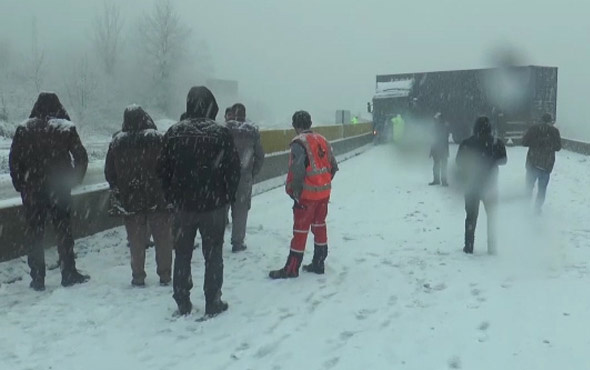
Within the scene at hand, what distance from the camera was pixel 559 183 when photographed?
50.8 feet

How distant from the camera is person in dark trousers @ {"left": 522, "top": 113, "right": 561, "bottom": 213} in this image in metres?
10.4

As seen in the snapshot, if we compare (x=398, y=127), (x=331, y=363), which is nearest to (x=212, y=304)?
(x=331, y=363)

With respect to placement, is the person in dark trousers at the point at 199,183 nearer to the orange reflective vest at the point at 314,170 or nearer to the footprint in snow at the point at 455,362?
the orange reflective vest at the point at 314,170

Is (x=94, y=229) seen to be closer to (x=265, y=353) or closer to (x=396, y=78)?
(x=265, y=353)

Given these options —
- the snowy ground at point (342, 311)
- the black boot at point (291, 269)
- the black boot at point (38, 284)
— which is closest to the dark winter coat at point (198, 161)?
the snowy ground at point (342, 311)

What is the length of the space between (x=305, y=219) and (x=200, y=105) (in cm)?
188

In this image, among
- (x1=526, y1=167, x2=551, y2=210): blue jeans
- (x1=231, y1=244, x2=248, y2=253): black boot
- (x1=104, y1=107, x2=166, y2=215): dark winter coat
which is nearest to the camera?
(x1=104, y1=107, x2=166, y2=215): dark winter coat

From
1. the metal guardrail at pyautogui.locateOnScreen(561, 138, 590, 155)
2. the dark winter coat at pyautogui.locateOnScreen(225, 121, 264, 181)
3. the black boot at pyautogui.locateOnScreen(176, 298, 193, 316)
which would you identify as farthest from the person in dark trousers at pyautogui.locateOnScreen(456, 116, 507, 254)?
the metal guardrail at pyautogui.locateOnScreen(561, 138, 590, 155)

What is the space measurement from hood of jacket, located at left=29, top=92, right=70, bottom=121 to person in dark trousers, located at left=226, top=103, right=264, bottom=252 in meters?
2.19

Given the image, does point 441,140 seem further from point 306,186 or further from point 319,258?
point 306,186

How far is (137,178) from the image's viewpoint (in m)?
6.00

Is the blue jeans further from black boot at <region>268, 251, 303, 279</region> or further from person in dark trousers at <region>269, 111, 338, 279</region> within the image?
black boot at <region>268, 251, 303, 279</region>

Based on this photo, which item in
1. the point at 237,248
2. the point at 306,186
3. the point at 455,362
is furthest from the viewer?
the point at 237,248

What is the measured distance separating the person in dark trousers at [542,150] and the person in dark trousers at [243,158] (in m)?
5.58
